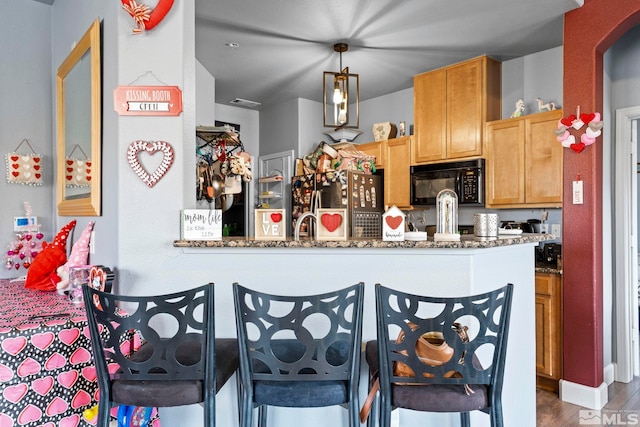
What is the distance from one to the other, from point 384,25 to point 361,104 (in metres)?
2.24

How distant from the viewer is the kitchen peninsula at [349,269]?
1.89 m

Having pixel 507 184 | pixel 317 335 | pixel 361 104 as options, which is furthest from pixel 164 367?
pixel 361 104

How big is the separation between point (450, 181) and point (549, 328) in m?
1.59

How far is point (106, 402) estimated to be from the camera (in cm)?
146

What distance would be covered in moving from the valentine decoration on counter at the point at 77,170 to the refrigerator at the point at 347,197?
212 centimetres

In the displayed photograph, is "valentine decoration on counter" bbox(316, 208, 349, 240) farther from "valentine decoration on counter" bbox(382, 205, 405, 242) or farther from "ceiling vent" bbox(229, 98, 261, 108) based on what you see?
"ceiling vent" bbox(229, 98, 261, 108)

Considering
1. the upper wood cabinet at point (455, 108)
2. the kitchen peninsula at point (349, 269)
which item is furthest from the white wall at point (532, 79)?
the kitchen peninsula at point (349, 269)

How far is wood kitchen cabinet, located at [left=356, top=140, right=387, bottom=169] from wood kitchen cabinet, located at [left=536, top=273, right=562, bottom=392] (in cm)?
216

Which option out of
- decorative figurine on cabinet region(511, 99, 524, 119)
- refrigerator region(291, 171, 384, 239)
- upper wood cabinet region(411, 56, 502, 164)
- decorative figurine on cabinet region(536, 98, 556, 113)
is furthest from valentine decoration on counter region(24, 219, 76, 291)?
decorative figurine on cabinet region(536, 98, 556, 113)

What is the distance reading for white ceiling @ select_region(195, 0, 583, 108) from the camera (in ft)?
9.88

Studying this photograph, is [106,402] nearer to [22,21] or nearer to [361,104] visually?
[22,21]

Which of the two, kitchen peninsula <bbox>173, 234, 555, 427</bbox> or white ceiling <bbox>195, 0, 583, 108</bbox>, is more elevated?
white ceiling <bbox>195, 0, 583, 108</bbox>

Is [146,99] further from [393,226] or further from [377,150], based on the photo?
[377,150]

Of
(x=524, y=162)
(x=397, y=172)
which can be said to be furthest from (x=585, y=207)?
(x=397, y=172)
